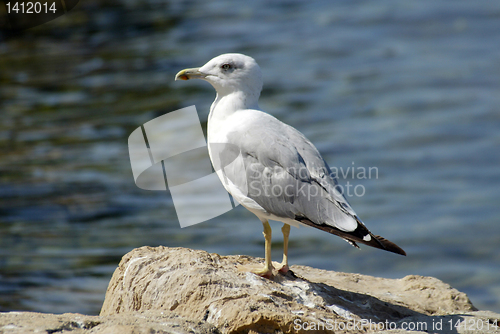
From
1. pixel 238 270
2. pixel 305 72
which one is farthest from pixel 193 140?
pixel 238 270

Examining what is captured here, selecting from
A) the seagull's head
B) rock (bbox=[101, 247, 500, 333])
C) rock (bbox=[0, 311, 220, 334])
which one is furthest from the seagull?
rock (bbox=[0, 311, 220, 334])

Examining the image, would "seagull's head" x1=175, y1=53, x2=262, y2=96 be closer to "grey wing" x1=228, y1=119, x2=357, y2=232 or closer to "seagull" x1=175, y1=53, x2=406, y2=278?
"seagull" x1=175, y1=53, x2=406, y2=278

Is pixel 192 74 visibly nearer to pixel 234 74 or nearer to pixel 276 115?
pixel 234 74

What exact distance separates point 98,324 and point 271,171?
1732 millimetres

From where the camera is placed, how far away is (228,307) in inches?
157

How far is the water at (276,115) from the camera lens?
867 centimetres

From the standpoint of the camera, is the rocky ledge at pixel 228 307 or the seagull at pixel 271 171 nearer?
the rocky ledge at pixel 228 307

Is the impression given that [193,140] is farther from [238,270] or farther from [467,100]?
[238,270]

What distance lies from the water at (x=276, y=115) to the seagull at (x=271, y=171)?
3630 millimetres

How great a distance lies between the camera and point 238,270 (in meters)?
4.53

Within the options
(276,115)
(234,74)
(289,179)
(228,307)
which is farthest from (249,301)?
(276,115)

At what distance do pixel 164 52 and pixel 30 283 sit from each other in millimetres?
9816

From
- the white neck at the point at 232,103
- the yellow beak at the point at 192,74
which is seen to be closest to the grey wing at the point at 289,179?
the white neck at the point at 232,103

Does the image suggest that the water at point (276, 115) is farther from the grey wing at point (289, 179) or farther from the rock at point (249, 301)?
the grey wing at point (289, 179)
